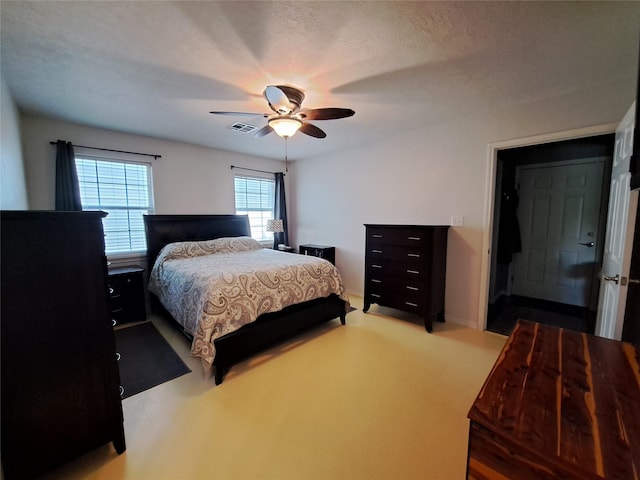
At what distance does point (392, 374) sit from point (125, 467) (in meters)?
1.91

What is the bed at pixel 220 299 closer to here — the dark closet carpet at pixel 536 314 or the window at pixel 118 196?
the window at pixel 118 196

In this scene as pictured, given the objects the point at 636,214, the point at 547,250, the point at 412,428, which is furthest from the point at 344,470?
the point at 547,250

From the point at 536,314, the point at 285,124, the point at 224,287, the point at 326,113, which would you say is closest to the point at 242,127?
the point at 285,124

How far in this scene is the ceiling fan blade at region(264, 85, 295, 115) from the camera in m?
1.92

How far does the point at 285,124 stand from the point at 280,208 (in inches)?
118

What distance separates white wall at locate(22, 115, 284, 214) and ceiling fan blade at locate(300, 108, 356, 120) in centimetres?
262

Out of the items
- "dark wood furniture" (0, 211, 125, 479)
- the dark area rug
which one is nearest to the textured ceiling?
"dark wood furniture" (0, 211, 125, 479)

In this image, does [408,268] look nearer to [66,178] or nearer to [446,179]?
[446,179]

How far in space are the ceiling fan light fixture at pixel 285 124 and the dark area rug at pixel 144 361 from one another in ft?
7.61

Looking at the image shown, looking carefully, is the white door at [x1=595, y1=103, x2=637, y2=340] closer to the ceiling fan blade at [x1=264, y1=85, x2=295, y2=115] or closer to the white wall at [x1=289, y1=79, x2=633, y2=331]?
the white wall at [x1=289, y1=79, x2=633, y2=331]

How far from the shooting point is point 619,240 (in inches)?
71.4

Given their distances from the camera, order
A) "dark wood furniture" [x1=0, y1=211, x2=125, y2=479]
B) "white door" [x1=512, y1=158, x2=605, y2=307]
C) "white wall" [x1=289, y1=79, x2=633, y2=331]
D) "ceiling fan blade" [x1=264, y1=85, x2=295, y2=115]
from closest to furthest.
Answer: "dark wood furniture" [x1=0, y1=211, x2=125, y2=479]
"ceiling fan blade" [x1=264, y1=85, x2=295, y2=115]
"white wall" [x1=289, y1=79, x2=633, y2=331]
"white door" [x1=512, y1=158, x2=605, y2=307]

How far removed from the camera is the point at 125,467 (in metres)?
1.48

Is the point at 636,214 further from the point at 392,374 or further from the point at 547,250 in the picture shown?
the point at 547,250
